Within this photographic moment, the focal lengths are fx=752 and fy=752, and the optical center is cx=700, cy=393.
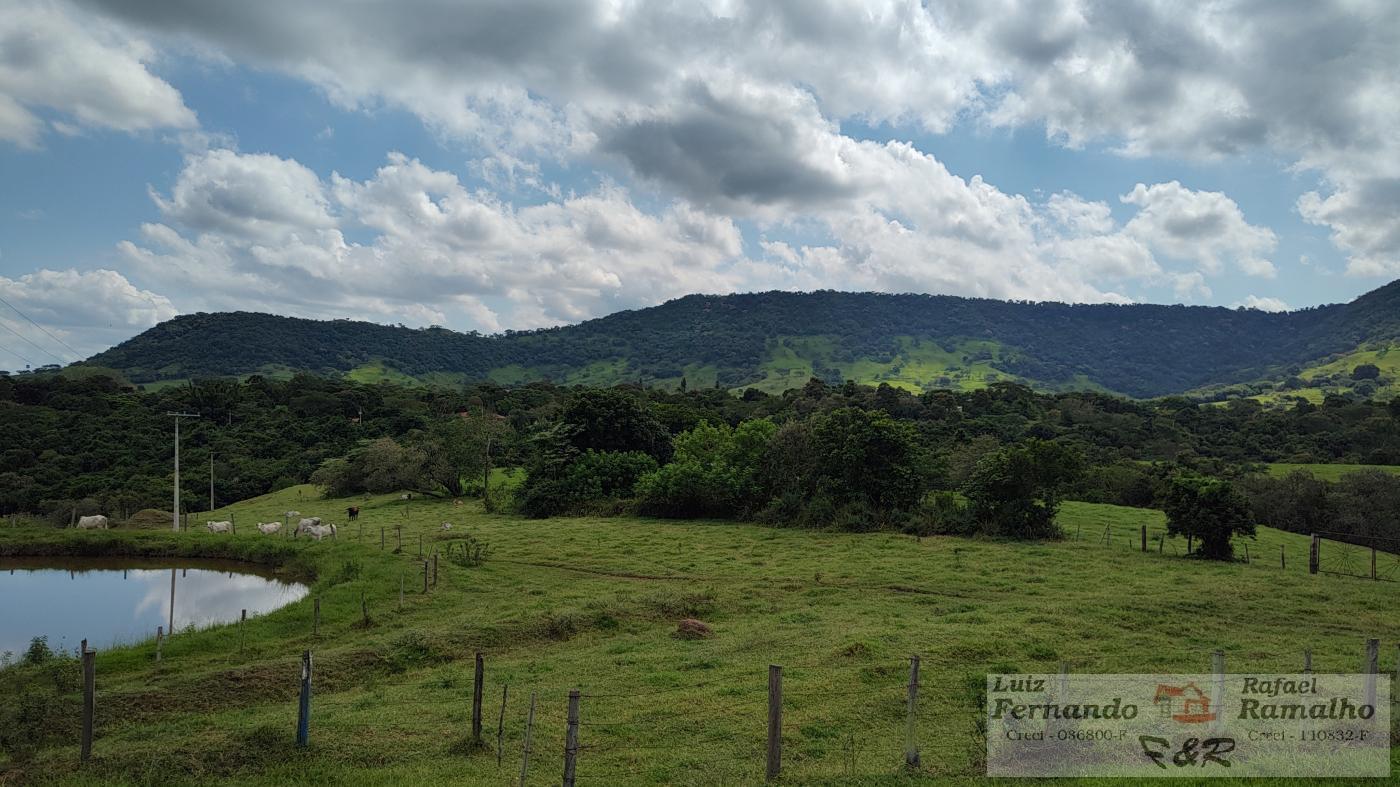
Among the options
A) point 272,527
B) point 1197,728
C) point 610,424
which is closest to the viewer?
point 1197,728

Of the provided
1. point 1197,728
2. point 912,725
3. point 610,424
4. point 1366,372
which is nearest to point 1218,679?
point 1197,728

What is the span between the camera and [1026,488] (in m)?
36.9

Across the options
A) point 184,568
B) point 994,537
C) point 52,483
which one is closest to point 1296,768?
point 994,537

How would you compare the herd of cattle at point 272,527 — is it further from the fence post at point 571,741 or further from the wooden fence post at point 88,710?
the fence post at point 571,741

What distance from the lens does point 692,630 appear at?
1997 cm

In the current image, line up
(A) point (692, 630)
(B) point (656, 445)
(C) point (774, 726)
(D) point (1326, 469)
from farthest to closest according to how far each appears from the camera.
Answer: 1. (D) point (1326, 469)
2. (B) point (656, 445)
3. (A) point (692, 630)
4. (C) point (774, 726)

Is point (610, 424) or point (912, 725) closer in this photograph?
point (912, 725)

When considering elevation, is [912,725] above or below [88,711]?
above

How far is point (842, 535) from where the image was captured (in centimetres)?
3909

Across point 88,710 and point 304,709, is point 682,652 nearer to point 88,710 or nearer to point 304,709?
point 304,709

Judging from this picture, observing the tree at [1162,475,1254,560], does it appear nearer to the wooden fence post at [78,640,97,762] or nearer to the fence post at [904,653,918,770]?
the fence post at [904,653,918,770]

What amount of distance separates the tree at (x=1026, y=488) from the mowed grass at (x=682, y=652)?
322 centimetres

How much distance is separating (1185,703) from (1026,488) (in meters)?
26.0

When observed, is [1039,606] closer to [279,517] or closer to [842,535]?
[842,535]
